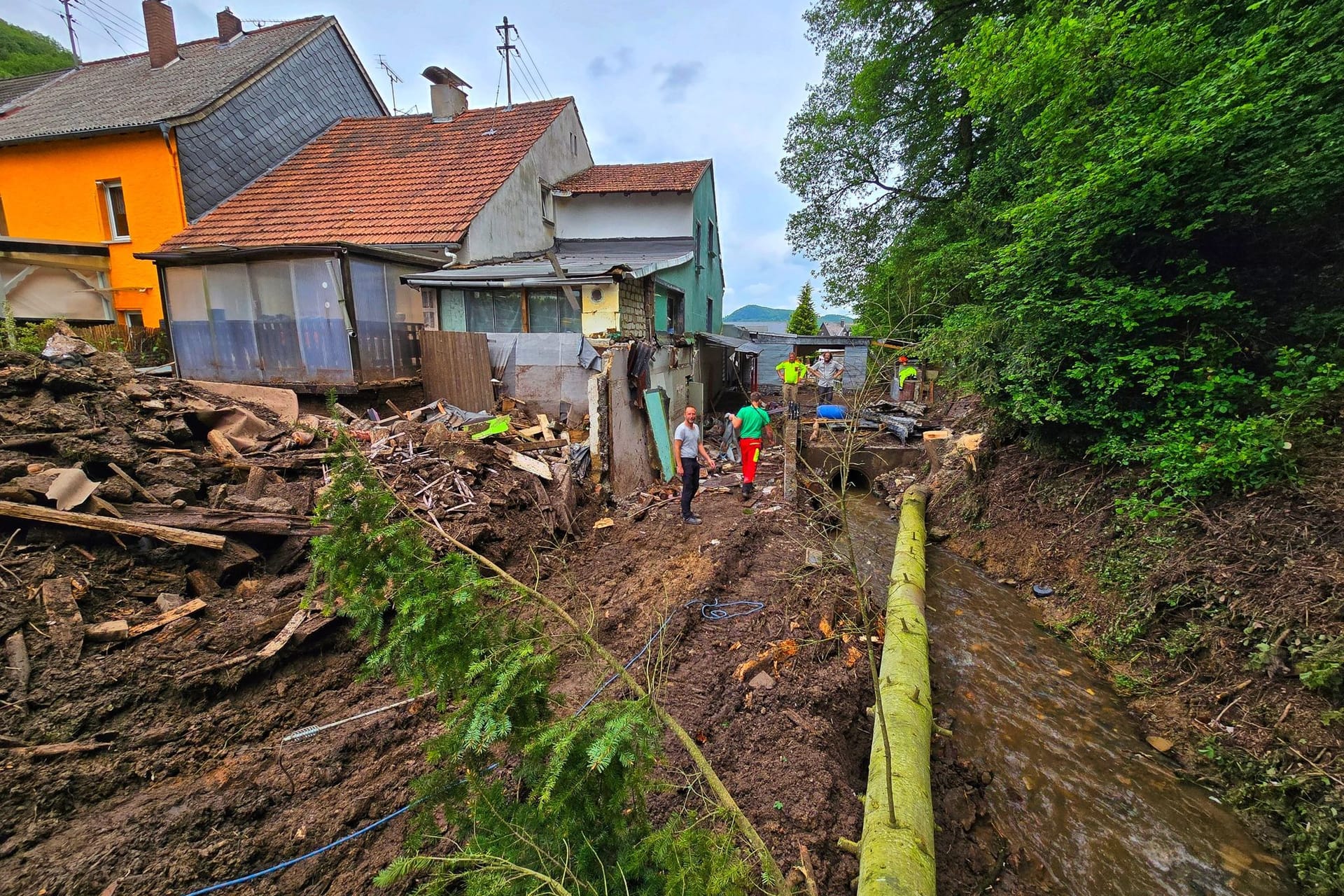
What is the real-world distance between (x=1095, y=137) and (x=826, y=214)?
11.8 m

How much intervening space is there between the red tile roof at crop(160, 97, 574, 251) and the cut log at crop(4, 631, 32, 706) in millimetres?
8794

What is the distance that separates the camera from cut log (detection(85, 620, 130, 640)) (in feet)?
12.0

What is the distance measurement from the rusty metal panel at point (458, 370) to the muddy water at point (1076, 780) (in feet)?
27.1

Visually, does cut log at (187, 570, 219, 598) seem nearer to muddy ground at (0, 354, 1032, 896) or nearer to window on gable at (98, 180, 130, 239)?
muddy ground at (0, 354, 1032, 896)

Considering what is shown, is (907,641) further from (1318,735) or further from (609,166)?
(609,166)

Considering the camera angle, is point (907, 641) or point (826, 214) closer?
point (907, 641)

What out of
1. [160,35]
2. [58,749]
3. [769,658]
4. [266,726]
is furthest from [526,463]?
[160,35]

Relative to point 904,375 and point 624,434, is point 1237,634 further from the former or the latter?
point 904,375

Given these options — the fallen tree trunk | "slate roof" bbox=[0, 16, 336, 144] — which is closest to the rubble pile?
the fallen tree trunk

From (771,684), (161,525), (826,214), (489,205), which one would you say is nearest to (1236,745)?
(771,684)

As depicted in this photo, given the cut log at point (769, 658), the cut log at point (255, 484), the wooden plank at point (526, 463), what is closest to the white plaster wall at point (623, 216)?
the wooden plank at point (526, 463)

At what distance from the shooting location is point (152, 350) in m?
10.9

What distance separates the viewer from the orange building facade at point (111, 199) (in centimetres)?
1169

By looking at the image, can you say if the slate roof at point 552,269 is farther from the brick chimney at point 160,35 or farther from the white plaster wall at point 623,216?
the brick chimney at point 160,35
